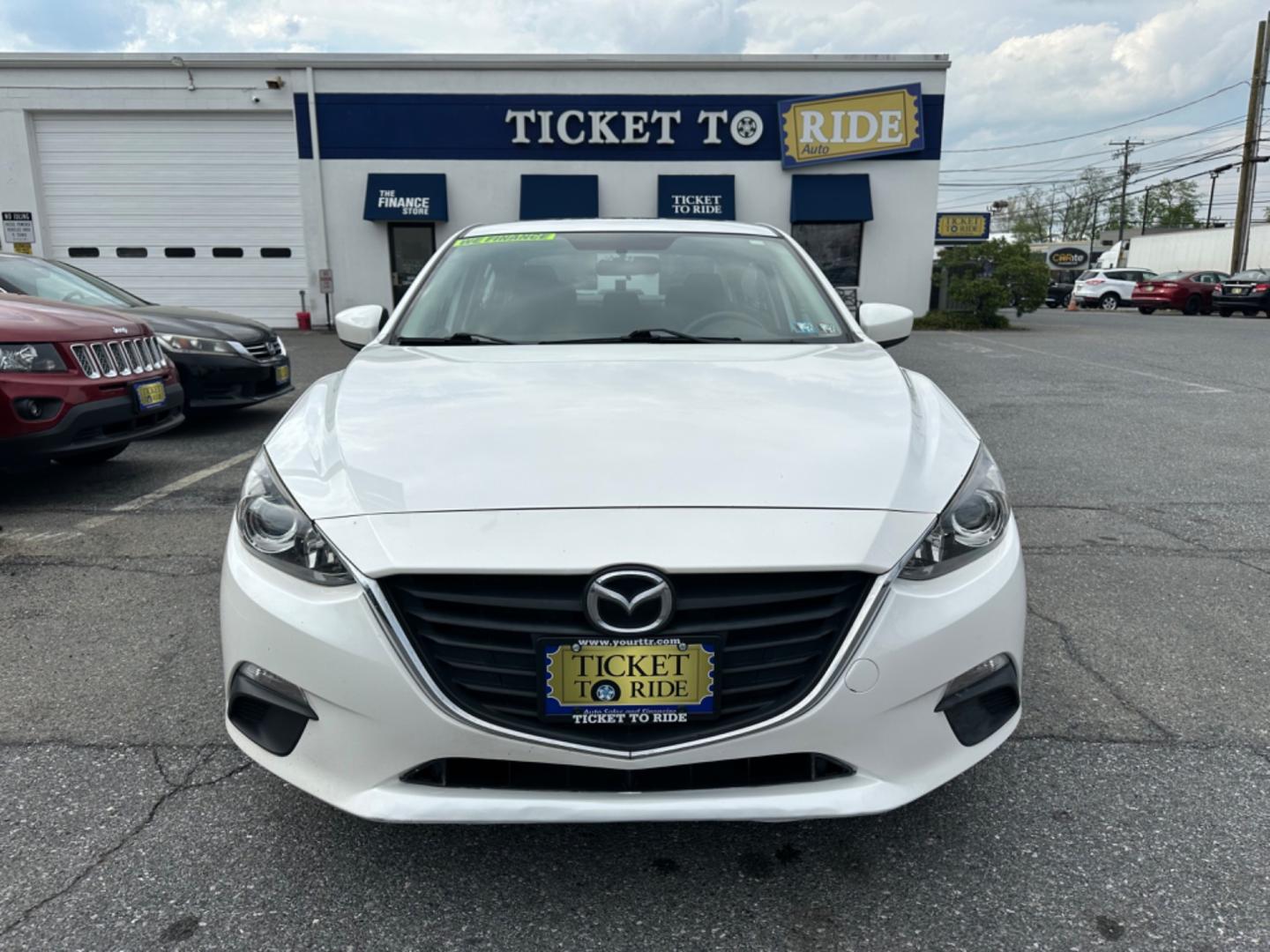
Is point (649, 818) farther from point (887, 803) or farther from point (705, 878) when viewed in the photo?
point (887, 803)

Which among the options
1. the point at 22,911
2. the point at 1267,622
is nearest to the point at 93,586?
the point at 22,911

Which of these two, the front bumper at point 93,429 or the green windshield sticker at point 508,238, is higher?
the green windshield sticker at point 508,238

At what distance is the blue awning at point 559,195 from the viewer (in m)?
18.1

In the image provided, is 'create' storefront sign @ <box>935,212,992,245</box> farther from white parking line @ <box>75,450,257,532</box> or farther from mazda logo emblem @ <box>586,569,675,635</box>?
mazda logo emblem @ <box>586,569,675,635</box>

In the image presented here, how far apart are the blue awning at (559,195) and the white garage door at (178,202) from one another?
15.4 feet

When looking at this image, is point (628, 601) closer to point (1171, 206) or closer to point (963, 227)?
point (963, 227)

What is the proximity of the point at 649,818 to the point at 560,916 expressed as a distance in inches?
13.1

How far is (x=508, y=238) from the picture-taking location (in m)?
3.66

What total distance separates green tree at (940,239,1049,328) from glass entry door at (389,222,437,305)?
11.7 meters

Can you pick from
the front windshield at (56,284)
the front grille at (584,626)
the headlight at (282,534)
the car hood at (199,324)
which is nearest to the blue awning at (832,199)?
the car hood at (199,324)

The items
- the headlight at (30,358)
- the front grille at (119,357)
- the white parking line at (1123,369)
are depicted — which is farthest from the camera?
the white parking line at (1123,369)

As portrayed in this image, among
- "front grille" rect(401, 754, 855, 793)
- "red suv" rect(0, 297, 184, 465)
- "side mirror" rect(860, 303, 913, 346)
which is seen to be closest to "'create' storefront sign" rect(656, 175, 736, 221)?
"red suv" rect(0, 297, 184, 465)

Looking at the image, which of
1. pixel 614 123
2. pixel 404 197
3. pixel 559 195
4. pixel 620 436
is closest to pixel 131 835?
pixel 620 436

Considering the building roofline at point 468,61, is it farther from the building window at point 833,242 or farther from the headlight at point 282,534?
the headlight at point 282,534
